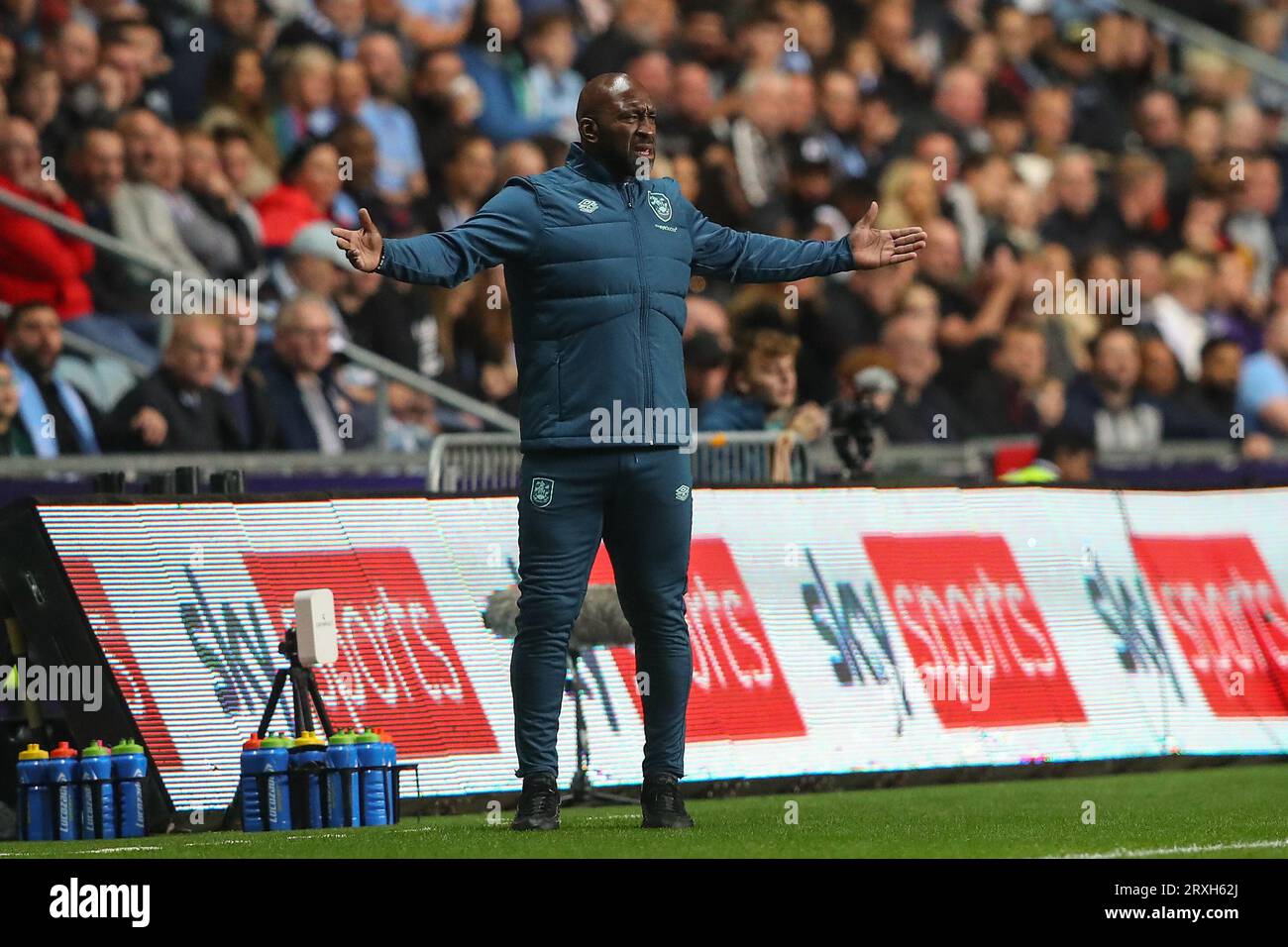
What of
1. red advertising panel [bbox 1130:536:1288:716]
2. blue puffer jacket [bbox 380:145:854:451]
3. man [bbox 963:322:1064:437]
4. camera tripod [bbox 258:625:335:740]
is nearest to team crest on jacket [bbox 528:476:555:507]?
blue puffer jacket [bbox 380:145:854:451]

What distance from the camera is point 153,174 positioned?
14.5m

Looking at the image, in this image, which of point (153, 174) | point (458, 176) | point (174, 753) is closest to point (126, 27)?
point (153, 174)

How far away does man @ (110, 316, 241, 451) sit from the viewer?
1273cm

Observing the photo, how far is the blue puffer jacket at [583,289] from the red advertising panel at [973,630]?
331 cm

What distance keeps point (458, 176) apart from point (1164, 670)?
20.9ft

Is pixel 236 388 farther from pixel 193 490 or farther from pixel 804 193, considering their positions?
pixel 804 193

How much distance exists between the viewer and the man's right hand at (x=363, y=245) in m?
7.31

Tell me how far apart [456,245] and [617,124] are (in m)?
0.70

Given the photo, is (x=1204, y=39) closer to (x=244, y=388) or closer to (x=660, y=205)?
(x=244, y=388)

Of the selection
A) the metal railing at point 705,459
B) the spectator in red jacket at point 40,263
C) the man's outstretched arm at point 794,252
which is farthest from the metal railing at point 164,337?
the man's outstretched arm at point 794,252

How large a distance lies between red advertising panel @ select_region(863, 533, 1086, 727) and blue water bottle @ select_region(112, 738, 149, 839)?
3764 mm

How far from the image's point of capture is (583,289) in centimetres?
790

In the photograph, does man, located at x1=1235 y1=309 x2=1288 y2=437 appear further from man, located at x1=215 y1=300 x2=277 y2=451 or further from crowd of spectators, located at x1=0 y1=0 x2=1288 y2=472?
man, located at x1=215 y1=300 x2=277 y2=451
